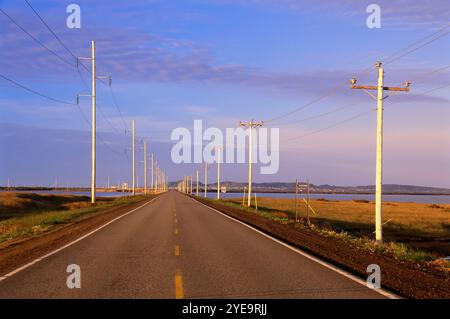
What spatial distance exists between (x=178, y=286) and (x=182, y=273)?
61.4 inches

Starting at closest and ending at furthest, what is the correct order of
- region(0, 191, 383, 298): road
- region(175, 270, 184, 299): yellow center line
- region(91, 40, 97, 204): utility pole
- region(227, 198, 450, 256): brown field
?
region(175, 270, 184, 299): yellow center line, region(0, 191, 383, 298): road, region(227, 198, 450, 256): brown field, region(91, 40, 97, 204): utility pole

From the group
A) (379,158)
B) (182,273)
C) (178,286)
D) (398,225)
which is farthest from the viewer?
(398,225)

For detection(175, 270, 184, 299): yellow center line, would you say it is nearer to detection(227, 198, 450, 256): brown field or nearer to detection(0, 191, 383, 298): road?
detection(0, 191, 383, 298): road

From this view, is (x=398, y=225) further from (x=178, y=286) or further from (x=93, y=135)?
(x=178, y=286)

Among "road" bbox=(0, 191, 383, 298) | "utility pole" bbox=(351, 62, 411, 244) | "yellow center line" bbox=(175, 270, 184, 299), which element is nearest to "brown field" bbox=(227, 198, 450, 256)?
"utility pole" bbox=(351, 62, 411, 244)

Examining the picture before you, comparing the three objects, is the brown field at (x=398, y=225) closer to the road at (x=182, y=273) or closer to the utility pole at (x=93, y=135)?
the road at (x=182, y=273)

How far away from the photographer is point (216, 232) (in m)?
22.1

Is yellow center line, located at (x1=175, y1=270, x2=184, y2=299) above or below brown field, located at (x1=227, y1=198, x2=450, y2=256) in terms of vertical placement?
above

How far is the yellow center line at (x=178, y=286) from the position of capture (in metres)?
8.89

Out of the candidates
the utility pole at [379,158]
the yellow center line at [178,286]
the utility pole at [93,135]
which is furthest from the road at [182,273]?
the utility pole at [93,135]

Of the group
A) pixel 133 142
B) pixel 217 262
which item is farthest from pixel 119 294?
pixel 133 142

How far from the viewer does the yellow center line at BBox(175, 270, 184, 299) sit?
29.2 feet

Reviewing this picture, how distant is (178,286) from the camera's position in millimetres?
9734

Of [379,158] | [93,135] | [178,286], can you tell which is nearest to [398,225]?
[379,158]
